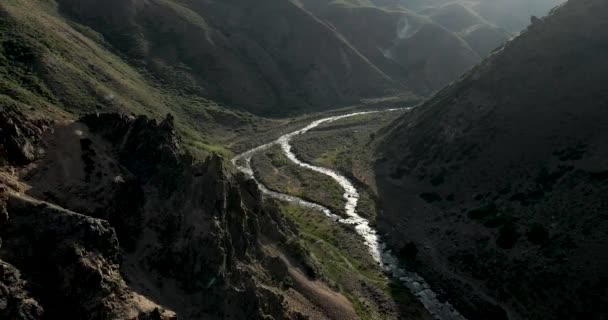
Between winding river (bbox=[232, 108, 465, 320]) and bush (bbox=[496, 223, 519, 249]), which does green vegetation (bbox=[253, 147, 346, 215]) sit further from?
bush (bbox=[496, 223, 519, 249])

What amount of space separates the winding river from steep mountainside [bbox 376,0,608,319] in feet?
7.48

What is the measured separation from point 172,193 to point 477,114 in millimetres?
79085

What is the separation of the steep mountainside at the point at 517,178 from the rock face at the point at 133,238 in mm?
22640

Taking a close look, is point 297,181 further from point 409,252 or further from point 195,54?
point 195,54

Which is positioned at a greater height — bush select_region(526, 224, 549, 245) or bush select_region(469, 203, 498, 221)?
bush select_region(469, 203, 498, 221)

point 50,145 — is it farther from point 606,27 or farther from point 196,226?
point 606,27

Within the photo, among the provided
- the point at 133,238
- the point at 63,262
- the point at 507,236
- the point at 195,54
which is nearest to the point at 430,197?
the point at 507,236

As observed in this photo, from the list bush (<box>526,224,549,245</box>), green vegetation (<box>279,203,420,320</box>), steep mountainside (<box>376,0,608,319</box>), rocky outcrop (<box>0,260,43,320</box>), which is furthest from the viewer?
bush (<box>526,224,549,245</box>)

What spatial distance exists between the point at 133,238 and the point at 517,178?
216 ft

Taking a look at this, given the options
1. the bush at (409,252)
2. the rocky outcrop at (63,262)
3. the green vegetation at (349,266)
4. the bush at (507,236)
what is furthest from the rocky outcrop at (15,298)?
the bush at (507,236)

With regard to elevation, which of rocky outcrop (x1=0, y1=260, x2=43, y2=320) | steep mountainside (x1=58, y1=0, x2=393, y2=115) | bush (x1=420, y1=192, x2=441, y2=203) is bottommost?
rocky outcrop (x1=0, y1=260, x2=43, y2=320)

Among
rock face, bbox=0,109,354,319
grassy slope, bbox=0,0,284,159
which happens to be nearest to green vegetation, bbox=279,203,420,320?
rock face, bbox=0,109,354,319

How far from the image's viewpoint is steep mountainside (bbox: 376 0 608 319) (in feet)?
196

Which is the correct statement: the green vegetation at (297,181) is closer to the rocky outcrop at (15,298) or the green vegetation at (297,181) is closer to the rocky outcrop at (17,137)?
the rocky outcrop at (17,137)
